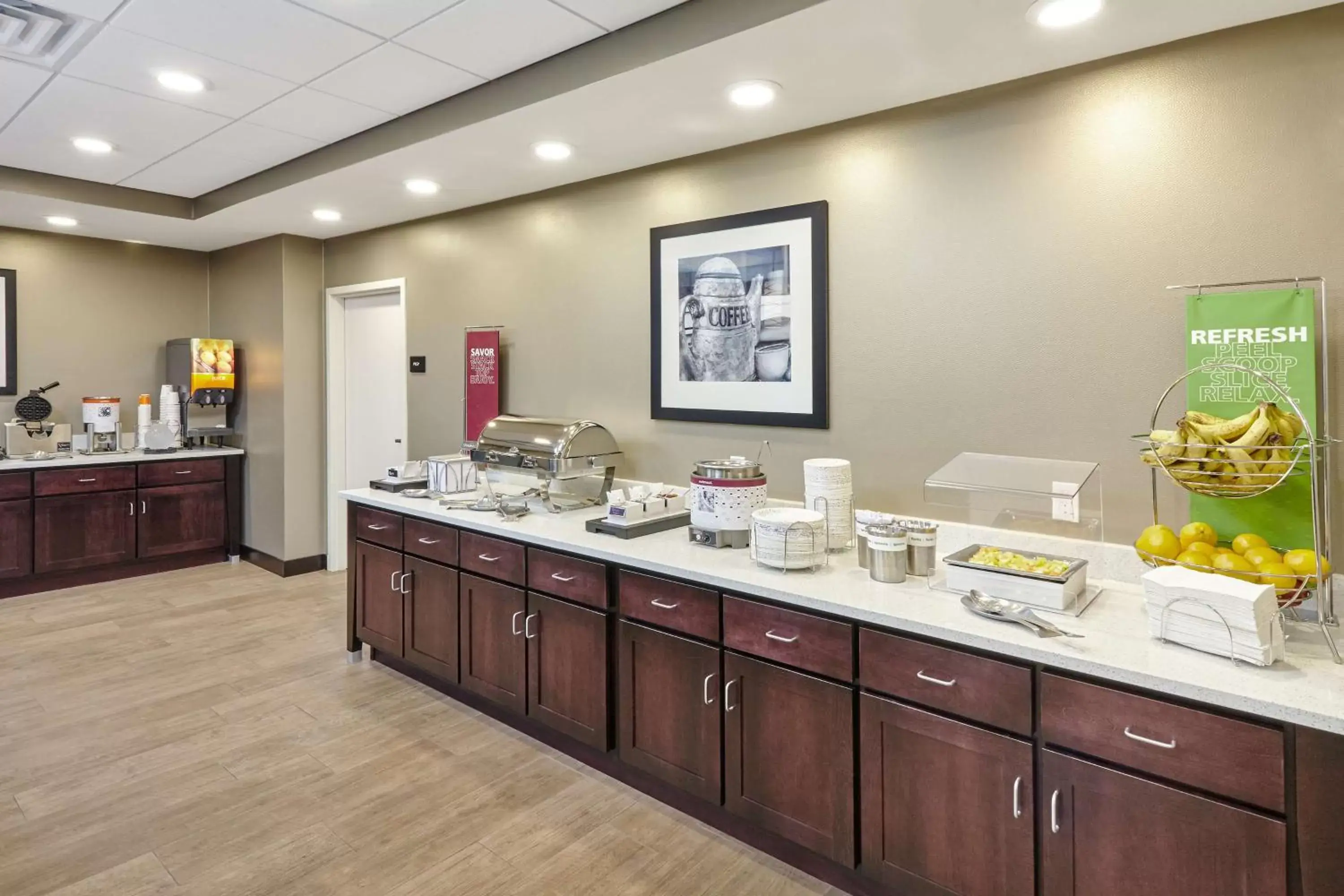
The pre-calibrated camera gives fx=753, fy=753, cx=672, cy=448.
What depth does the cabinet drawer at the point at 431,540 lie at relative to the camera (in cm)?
321

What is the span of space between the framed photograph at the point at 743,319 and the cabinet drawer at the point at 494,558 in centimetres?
95

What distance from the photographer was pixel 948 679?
184 centimetres

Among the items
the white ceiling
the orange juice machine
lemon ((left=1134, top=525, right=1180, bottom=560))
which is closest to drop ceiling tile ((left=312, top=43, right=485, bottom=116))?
the white ceiling

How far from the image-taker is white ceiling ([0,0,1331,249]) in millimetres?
2059

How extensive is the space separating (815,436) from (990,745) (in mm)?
1409

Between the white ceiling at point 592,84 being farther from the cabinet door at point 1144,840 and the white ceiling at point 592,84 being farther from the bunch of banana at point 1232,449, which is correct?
the cabinet door at point 1144,840

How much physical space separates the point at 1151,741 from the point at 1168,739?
3 centimetres

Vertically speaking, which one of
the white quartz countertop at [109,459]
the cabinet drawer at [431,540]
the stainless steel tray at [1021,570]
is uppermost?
the white quartz countertop at [109,459]

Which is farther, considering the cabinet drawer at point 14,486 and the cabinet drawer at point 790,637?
the cabinet drawer at point 14,486

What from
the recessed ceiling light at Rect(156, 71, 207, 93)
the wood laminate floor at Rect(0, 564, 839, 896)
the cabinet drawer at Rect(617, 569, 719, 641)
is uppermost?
the recessed ceiling light at Rect(156, 71, 207, 93)

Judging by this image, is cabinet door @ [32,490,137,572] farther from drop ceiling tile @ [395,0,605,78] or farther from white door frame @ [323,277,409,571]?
drop ceiling tile @ [395,0,605,78]

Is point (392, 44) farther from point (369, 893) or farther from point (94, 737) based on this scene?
point (94, 737)

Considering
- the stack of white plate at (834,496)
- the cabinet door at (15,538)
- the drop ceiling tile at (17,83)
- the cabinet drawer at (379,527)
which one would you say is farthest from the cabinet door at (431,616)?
the cabinet door at (15,538)

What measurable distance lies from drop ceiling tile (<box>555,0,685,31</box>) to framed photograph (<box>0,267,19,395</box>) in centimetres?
518
